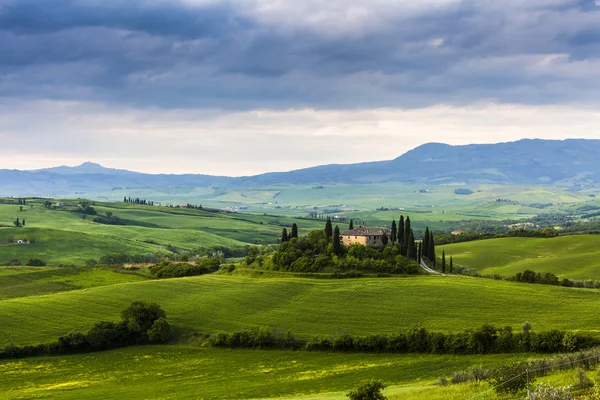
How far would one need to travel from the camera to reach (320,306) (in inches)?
3898

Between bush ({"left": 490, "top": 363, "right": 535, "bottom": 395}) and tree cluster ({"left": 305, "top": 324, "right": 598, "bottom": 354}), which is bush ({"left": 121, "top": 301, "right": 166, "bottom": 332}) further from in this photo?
bush ({"left": 490, "top": 363, "right": 535, "bottom": 395})

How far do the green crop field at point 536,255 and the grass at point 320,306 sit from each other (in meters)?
48.0

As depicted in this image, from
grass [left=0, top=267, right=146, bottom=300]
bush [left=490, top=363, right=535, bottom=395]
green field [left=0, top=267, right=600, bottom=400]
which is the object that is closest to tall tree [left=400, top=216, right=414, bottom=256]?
green field [left=0, top=267, right=600, bottom=400]

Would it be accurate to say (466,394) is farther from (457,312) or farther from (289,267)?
(289,267)

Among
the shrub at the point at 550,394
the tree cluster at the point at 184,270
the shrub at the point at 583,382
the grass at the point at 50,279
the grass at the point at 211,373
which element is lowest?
the grass at the point at 211,373

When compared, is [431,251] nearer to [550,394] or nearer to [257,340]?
[257,340]

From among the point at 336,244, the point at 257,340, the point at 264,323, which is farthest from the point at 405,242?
the point at 257,340

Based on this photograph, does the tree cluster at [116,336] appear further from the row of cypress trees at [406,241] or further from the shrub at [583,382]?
the shrub at [583,382]

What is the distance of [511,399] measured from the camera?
3853cm

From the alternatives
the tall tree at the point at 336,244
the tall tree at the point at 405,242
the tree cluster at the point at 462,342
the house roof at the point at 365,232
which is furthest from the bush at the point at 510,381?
the house roof at the point at 365,232

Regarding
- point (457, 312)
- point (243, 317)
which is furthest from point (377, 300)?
point (243, 317)

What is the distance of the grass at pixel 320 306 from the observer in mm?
87125

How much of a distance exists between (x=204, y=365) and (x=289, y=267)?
2024 inches

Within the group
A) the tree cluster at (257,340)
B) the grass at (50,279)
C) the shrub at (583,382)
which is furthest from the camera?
the grass at (50,279)
